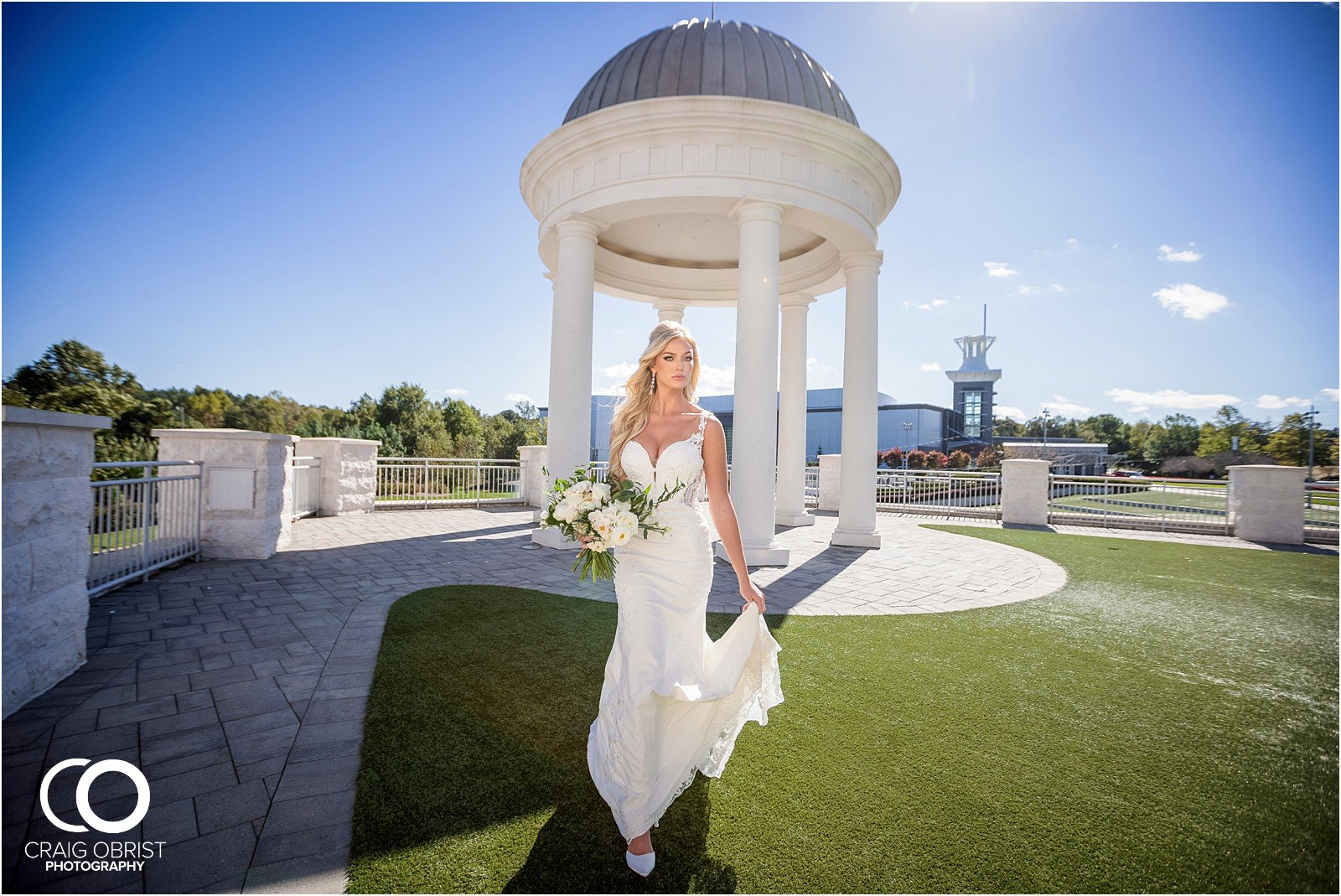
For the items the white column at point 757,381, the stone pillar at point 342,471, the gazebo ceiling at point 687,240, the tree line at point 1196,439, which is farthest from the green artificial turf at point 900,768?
the tree line at point 1196,439

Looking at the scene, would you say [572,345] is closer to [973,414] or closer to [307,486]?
[307,486]

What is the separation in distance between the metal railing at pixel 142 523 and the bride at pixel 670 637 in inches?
223

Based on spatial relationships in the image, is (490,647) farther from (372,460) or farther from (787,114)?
(372,460)

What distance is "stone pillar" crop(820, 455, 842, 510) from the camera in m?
16.4

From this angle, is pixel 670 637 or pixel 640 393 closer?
pixel 670 637

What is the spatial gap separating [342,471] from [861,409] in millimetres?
11396

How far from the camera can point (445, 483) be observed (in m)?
15.5

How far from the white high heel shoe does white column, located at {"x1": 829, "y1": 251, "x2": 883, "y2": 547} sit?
8.47 meters

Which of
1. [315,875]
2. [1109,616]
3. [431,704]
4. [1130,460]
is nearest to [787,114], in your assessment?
[1109,616]

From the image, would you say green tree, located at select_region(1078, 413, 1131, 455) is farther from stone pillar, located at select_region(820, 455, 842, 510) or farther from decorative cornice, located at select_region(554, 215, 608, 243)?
decorative cornice, located at select_region(554, 215, 608, 243)

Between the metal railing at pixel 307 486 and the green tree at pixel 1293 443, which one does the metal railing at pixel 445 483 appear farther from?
the green tree at pixel 1293 443

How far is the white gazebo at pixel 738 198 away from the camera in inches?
322

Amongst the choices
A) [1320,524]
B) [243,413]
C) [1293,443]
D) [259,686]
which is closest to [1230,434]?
[1293,443]

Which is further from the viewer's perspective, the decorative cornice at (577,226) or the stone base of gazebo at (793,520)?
the stone base of gazebo at (793,520)
